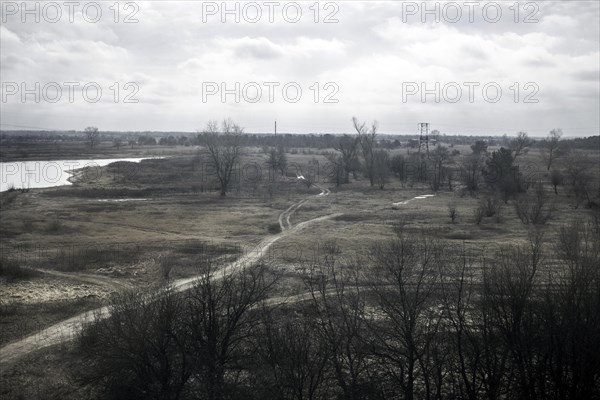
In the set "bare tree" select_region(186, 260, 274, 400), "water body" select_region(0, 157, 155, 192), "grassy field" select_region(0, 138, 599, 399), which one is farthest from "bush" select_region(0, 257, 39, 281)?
"water body" select_region(0, 157, 155, 192)

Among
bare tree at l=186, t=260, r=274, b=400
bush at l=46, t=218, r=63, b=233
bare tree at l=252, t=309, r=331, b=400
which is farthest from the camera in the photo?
bush at l=46, t=218, r=63, b=233

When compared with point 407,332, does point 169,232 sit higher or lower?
higher

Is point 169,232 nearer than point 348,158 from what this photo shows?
Yes

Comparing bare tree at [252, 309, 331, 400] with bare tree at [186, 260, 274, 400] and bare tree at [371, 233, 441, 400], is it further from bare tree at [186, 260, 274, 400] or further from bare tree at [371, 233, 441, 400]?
bare tree at [371, 233, 441, 400]

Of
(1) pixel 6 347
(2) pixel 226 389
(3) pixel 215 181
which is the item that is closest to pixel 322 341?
(2) pixel 226 389

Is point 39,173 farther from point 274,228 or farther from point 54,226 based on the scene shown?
point 274,228

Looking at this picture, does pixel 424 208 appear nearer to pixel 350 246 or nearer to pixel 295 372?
pixel 350 246

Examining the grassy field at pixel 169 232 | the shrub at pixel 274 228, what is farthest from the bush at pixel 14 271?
the shrub at pixel 274 228

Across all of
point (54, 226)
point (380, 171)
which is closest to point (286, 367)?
point (54, 226)

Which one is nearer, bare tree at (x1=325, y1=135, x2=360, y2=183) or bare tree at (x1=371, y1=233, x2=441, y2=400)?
bare tree at (x1=371, y1=233, x2=441, y2=400)

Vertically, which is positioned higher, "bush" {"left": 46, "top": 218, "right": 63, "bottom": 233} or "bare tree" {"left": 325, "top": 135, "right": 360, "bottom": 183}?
"bare tree" {"left": 325, "top": 135, "right": 360, "bottom": 183}
